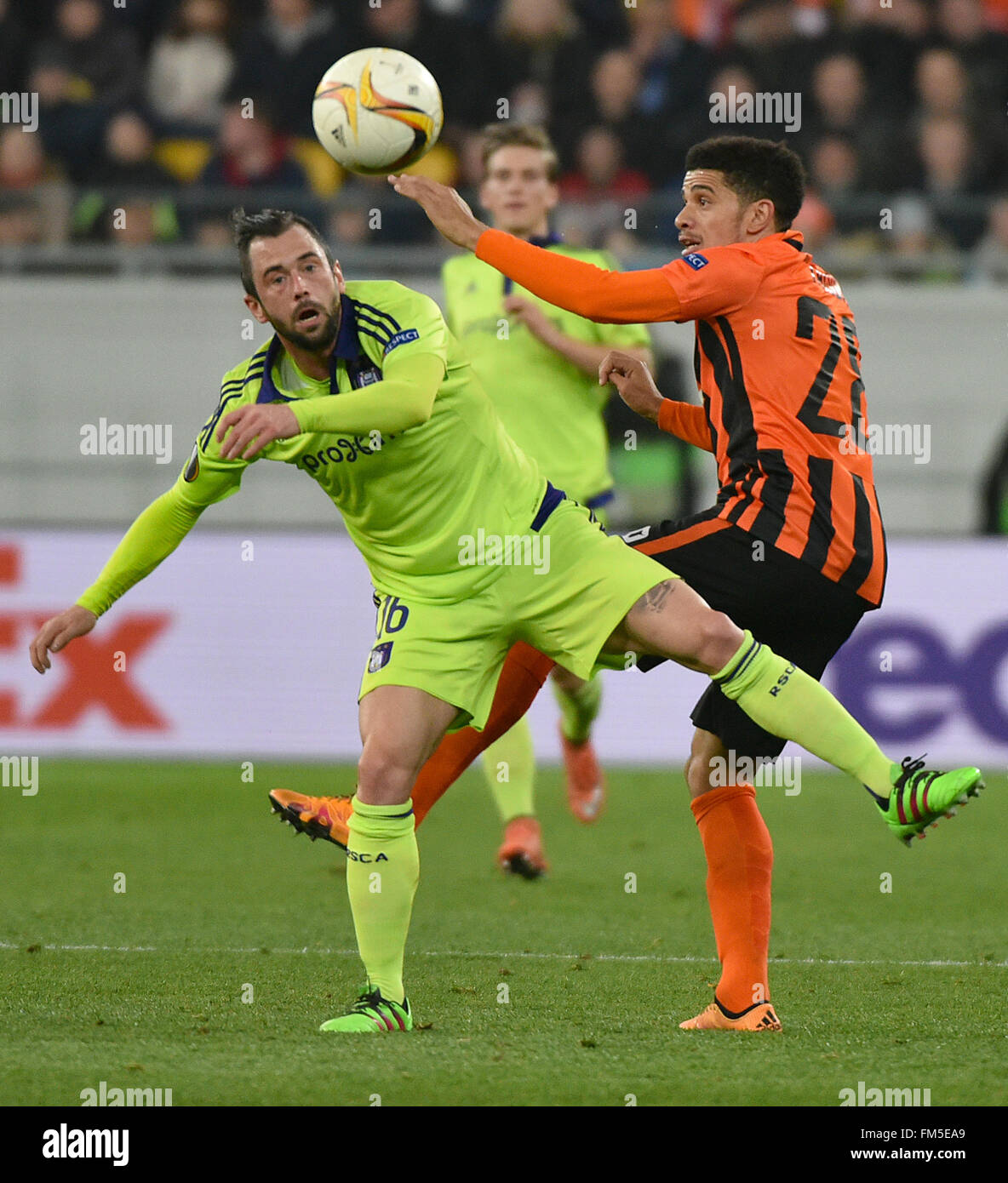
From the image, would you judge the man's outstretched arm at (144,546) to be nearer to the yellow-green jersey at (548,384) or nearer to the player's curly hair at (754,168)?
the player's curly hair at (754,168)

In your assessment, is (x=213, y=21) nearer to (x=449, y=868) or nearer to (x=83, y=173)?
(x=83, y=173)

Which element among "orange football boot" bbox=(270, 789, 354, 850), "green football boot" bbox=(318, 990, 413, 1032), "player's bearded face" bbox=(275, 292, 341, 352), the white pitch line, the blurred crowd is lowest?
the white pitch line

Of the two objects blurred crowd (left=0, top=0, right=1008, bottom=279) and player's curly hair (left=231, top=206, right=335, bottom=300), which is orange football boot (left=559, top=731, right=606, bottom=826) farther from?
blurred crowd (left=0, top=0, right=1008, bottom=279)

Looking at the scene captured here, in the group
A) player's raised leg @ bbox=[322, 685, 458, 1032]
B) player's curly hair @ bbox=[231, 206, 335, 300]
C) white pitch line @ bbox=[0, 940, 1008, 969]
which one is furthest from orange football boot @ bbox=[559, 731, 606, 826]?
player's curly hair @ bbox=[231, 206, 335, 300]

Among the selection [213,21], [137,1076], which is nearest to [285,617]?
[213,21]

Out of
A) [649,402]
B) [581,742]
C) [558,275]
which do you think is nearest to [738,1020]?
[649,402]

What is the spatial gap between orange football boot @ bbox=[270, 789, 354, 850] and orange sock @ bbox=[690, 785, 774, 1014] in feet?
3.04

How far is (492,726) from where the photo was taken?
5.20 metres

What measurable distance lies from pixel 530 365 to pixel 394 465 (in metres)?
2.88

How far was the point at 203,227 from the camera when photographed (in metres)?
13.2

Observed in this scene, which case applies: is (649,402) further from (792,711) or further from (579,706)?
(579,706)

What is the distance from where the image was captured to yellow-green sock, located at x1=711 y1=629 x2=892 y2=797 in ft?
14.6

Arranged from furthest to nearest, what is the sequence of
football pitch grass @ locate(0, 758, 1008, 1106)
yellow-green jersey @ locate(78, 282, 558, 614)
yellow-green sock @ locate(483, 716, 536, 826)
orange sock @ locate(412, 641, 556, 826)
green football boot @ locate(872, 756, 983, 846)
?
1. yellow-green sock @ locate(483, 716, 536, 826)
2. orange sock @ locate(412, 641, 556, 826)
3. yellow-green jersey @ locate(78, 282, 558, 614)
4. green football boot @ locate(872, 756, 983, 846)
5. football pitch grass @ locate(0, 758, 1008, 1106)

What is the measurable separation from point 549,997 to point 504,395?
315cm
